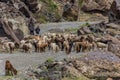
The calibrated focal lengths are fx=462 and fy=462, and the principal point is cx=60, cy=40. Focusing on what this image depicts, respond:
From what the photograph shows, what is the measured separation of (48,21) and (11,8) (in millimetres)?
22631

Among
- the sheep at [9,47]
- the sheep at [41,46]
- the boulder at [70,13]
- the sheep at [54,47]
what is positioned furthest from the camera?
the boulder at [70,13]

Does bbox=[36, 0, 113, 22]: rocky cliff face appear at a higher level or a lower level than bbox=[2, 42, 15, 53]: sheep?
lower

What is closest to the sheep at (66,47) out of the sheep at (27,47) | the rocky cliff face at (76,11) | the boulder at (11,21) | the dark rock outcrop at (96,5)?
the sheep at (27,47)

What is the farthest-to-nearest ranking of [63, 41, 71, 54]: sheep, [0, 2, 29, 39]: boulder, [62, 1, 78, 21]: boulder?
[62, 1, 78, 21]: boulder
[0, 2, 29, 39]: boulder
[63, 41, 71, 54]: sheep

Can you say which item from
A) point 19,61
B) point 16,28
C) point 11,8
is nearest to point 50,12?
point 11,8

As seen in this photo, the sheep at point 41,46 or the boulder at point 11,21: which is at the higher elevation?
the sheep at point 41,46

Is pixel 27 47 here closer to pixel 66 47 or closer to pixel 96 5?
pixel 66 47

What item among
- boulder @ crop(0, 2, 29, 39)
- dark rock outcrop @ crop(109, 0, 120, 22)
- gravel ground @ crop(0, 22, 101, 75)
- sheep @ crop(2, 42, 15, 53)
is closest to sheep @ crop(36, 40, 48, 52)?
gravel ground @ crop(0, 22, 101, 75)

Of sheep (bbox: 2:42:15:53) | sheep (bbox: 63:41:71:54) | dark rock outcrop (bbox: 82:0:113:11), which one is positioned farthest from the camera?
dark rock outcrop (bbox: 82:0:113:11)

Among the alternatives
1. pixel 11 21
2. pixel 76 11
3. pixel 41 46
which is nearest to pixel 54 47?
pixel 41 46

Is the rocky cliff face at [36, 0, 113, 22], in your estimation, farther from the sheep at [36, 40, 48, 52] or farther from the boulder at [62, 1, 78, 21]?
the sheep at [36, 40, 48, 52]

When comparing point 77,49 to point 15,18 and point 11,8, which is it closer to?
point 15,18

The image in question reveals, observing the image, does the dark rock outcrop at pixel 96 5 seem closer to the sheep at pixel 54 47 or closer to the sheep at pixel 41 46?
the sheep at pixel 41 46

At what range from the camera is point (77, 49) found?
32469mm
